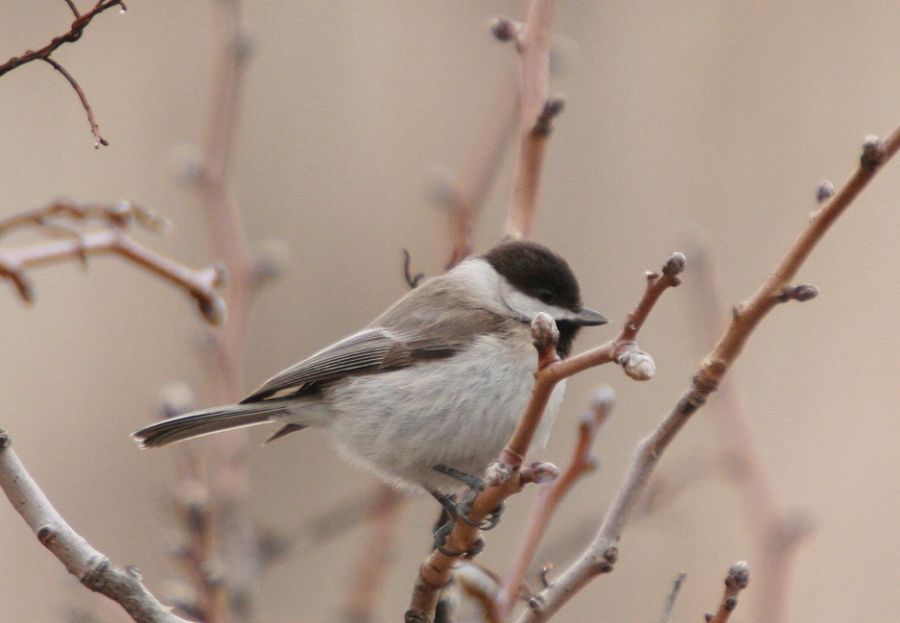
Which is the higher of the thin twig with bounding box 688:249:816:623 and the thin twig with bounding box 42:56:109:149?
the thin twig with bounding box 42:56:109:149

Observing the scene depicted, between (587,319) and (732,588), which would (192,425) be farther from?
(732,588)

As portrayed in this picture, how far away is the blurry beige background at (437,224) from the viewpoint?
15.4 ft

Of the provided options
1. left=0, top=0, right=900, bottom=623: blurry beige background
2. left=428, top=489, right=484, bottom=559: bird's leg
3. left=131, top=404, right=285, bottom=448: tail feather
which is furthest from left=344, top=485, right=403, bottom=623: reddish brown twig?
left=0, top=0, right=900, bottom=623: blurry beige background

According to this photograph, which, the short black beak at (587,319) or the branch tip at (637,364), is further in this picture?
the short black beak at (587,319)

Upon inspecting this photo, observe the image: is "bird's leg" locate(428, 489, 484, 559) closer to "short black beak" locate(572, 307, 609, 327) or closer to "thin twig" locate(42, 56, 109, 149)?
"short black beak" locate(572, 307, 609, 327)

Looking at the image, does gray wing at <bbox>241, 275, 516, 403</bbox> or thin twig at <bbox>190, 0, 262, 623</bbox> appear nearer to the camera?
thin twig at <bbox>190, 0, 262, 623</bbox>

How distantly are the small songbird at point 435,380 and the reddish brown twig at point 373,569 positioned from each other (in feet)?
0.96

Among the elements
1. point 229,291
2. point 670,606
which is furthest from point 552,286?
point 670,606

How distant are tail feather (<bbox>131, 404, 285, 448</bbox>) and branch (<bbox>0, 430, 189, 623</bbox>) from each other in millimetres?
897

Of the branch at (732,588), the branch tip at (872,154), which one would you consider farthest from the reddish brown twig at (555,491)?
the branch tip at (872,154)

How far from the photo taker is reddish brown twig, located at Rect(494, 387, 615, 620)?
6.34 ft

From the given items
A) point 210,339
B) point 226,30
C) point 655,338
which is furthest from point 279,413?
point 655,338

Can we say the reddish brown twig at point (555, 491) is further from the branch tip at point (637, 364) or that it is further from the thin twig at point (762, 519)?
the branch tip at point (637, 364)

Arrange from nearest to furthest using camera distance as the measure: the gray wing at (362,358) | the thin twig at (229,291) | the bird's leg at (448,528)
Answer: the bird's leg at (448,528) < the thin twig at (229,291) < the gray wing at (362,358)
